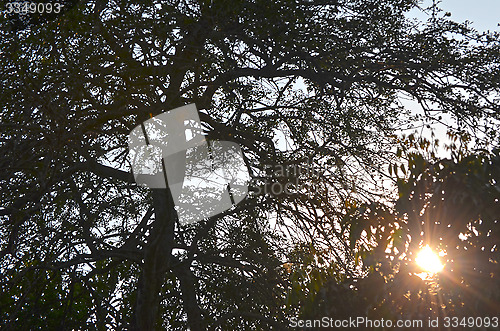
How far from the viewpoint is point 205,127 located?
10.5 meters

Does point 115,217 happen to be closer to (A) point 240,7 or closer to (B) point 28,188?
(B) point 28,188

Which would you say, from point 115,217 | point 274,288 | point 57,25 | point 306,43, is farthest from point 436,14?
point 115,217

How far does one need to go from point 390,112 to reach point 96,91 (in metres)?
5.21

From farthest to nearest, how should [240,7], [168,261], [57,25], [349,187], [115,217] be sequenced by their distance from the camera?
1. [115,217]
2. [168,261]
3. [349,187]
4. [240,7]
5. [57,25]

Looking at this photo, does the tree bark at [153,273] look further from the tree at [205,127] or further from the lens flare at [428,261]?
the lens flare at [428,261]

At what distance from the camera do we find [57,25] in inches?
282

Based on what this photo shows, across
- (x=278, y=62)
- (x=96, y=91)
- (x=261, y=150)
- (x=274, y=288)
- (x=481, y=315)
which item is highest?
(x=278, y=62)

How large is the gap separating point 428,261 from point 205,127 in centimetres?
632

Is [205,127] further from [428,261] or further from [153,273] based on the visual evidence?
[428,261]

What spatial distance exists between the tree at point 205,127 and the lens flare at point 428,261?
2.03m

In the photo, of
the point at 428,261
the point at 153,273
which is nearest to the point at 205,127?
the point at 153,273

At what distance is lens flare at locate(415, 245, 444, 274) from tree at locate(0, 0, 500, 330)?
2.03m

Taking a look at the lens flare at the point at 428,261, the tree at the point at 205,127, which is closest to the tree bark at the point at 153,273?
the tree at the point at 205,127

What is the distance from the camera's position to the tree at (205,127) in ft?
23.7
